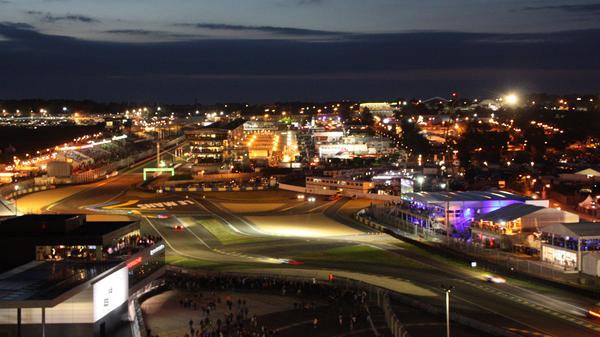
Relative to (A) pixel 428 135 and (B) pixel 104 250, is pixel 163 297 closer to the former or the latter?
(B) pixel 104 250

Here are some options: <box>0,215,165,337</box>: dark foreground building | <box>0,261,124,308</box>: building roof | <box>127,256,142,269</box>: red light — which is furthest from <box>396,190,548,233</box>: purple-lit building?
<box>0,261,124,308</box>: building roof

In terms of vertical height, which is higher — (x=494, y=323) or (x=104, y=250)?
(x=104, y=250)

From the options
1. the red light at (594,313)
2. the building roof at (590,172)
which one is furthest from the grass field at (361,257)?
the building roof at (590,172)

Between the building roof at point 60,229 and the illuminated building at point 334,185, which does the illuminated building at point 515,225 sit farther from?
the illuminated building at point 334,185

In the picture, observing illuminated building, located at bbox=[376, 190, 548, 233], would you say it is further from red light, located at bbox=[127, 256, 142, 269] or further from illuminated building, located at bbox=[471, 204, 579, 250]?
red light, located at bbox=[127, 256, 142, 269]

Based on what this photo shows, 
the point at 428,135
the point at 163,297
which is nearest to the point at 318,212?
the point at 163,297

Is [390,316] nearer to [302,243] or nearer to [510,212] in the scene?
[510,212]
